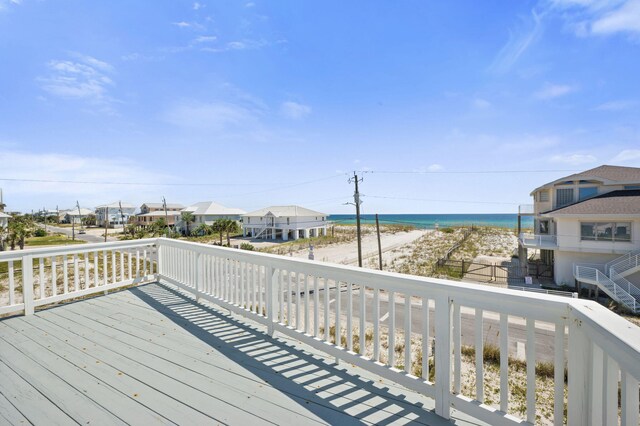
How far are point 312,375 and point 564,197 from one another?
70.2 feet

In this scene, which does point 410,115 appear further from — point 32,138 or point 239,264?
point 32,138

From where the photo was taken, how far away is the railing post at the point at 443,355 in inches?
66.2

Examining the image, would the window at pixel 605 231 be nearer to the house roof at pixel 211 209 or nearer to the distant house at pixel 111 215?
the house roof at pixel 211 209

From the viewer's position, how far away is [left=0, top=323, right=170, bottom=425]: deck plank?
5.87 ft

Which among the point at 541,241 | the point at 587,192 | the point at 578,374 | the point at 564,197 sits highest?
the point at 587,192

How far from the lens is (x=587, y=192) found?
17.1m

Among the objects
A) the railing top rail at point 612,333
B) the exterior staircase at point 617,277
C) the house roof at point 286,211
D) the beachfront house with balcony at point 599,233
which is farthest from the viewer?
the house roof at point 286,211

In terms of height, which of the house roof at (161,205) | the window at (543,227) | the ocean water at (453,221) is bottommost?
the ocean water at (453,221)

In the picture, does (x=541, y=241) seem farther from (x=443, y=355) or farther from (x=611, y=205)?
(x=443, y=355)

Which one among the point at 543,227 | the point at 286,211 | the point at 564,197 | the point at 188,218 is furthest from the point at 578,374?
the point at 188,218

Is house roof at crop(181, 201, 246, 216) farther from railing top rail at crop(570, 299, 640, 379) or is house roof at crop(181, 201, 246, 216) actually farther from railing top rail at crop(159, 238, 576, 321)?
railing top rail at crop(570, 299, 640, 379)

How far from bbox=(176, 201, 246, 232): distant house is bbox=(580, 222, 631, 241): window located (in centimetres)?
3482

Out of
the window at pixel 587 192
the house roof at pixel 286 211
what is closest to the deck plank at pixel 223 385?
the window at pixel 587 192

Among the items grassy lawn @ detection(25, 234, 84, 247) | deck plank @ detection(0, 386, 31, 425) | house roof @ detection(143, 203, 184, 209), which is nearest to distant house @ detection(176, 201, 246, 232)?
house roof @ detection(143, 203, 184, 209)
